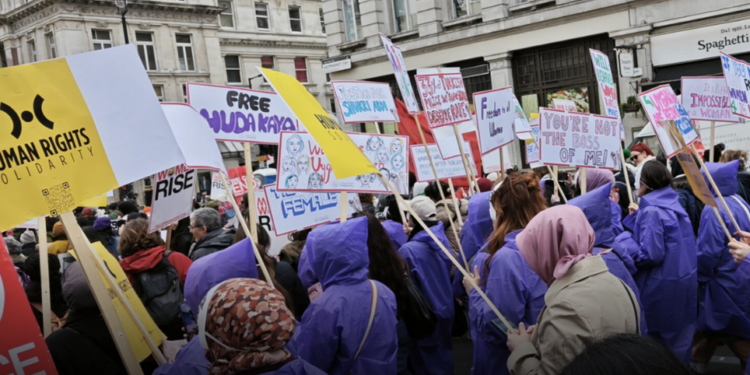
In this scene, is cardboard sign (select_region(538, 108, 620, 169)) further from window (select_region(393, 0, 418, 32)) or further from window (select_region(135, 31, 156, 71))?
window (select_region(135, 31, 156, 71))

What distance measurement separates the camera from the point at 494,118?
7.98 metres

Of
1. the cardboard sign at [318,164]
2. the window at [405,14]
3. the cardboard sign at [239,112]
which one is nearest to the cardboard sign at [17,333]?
the cardboard sign at [239,112]

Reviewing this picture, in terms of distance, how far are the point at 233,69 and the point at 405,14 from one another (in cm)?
2320

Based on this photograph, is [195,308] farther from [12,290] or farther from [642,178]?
[642,178]

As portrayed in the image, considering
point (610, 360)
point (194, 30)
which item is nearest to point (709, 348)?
point (610, 360)

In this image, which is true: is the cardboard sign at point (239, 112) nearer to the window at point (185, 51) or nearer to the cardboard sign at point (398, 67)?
the cardboard sign at point (398, 67)

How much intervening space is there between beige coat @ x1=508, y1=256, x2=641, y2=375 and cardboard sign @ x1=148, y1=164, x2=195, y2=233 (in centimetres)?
365

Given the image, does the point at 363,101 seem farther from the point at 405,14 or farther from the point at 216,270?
the point at 405,14

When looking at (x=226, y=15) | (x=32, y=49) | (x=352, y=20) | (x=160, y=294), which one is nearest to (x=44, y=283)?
(x=160, y=294)

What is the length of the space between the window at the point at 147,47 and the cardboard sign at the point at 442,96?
3504 cm

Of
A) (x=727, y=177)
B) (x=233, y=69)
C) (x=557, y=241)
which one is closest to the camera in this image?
(x=557, y=241)

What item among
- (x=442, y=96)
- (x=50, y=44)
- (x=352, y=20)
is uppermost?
(x=50, y=44)

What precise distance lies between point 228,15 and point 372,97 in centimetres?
3968

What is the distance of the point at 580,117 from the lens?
6902mm
